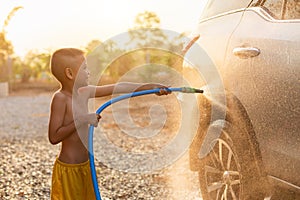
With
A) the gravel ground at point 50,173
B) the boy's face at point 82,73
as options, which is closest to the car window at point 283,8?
the boy's face at point 82,73

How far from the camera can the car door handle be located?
3.47 meters

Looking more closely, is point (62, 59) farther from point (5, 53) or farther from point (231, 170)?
point (5, 53)

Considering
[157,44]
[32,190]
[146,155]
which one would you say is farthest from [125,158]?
[157,44]

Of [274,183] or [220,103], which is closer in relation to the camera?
[274,183]

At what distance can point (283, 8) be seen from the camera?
3414 millimetres

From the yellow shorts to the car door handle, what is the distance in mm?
1190

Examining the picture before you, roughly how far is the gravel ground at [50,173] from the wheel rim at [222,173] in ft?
4.16

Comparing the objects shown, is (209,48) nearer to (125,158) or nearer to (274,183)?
(274,183)

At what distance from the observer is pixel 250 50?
11.5ft

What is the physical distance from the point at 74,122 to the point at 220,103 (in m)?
1.03

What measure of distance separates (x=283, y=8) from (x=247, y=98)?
22.8 inches

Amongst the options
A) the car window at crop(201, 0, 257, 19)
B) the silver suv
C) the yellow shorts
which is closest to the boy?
the yellow shorts

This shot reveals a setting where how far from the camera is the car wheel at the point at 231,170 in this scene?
11.5 feet

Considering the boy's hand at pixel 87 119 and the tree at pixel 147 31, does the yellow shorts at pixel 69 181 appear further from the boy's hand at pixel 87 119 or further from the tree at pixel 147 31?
the tree at pixel 147 31
